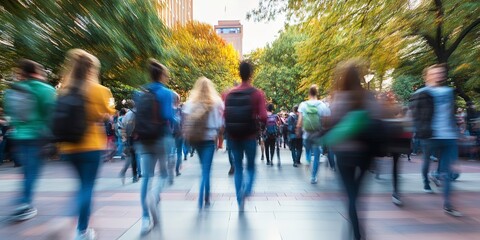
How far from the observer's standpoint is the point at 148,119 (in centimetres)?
404

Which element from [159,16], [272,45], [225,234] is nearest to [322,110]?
[159,16]

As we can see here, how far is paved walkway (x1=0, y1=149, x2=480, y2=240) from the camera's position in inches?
158

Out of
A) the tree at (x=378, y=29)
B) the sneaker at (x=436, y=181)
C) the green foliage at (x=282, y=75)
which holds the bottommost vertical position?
the sneaker at (x=436, y=181)

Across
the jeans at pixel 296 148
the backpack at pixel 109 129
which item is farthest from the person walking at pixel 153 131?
the backpack at pixel 109 129

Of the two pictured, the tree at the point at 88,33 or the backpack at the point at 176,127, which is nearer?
the tree at the point at 88,33

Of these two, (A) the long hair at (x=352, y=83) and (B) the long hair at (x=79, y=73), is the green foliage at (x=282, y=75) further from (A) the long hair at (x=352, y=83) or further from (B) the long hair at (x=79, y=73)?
(B) the long hair at (x=79, y=73)

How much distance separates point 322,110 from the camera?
761 centimetres

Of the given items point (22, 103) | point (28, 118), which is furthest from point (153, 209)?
point (22, 103)

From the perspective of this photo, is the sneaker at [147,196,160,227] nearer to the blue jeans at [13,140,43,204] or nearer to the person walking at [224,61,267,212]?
the person walking at [224,61,267,212]

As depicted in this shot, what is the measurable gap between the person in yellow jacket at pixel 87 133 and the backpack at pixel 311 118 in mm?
4829

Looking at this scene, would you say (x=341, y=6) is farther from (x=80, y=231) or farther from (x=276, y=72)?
(x=276, y=72)

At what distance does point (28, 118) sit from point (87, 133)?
1.60 meters

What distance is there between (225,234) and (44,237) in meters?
1.84

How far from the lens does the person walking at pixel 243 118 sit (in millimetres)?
4715
